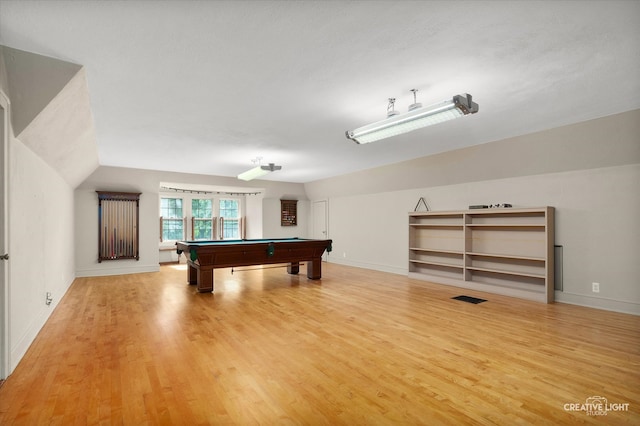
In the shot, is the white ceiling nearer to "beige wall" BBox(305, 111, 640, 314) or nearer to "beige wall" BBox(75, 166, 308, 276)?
"beige wall" BBox(305, 111, 640, 314)

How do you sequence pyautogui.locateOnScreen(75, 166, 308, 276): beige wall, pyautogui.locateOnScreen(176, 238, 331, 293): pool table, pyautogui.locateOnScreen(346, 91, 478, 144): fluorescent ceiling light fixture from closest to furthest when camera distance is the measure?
pyautogui.locateOnScreen(346, 91, 478, 144): fluorescent ceiling light fixture
pyautogui.locateOnScreen(176, 238, 331, 293): pool table
pyautogui.locateOnScreen(75, 166, 308, 276): beige wall

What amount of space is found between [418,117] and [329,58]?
44.5 inches

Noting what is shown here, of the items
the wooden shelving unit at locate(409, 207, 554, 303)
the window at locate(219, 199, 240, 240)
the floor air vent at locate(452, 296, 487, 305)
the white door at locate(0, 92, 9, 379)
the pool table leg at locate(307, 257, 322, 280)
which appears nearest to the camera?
the white door at locate(0, 92, 9, 379)

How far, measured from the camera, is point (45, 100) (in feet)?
9.18

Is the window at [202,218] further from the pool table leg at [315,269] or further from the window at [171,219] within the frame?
the pool table leg at [315,269]

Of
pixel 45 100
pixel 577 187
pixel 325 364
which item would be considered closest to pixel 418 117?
pixel 325 364

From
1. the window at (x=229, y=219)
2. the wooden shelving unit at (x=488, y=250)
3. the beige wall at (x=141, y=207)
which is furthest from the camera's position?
the window at (x=229, y=219)

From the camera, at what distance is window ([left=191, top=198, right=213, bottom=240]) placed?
33.7 ft

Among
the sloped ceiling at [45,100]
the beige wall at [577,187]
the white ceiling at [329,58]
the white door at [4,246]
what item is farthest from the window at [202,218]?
the white door at [4,246]

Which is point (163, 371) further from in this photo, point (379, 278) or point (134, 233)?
point (134, 233)

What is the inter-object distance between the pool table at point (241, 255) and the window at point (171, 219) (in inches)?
157

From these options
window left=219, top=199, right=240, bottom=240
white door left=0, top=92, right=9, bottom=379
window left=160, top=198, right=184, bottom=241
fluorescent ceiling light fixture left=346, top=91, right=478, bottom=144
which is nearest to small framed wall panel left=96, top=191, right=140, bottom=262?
window left=160, top=198, right=184, bottom=241

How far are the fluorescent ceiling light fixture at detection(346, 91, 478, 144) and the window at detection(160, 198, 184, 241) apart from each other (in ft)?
25.8

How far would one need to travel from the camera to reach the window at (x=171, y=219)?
9.84m
